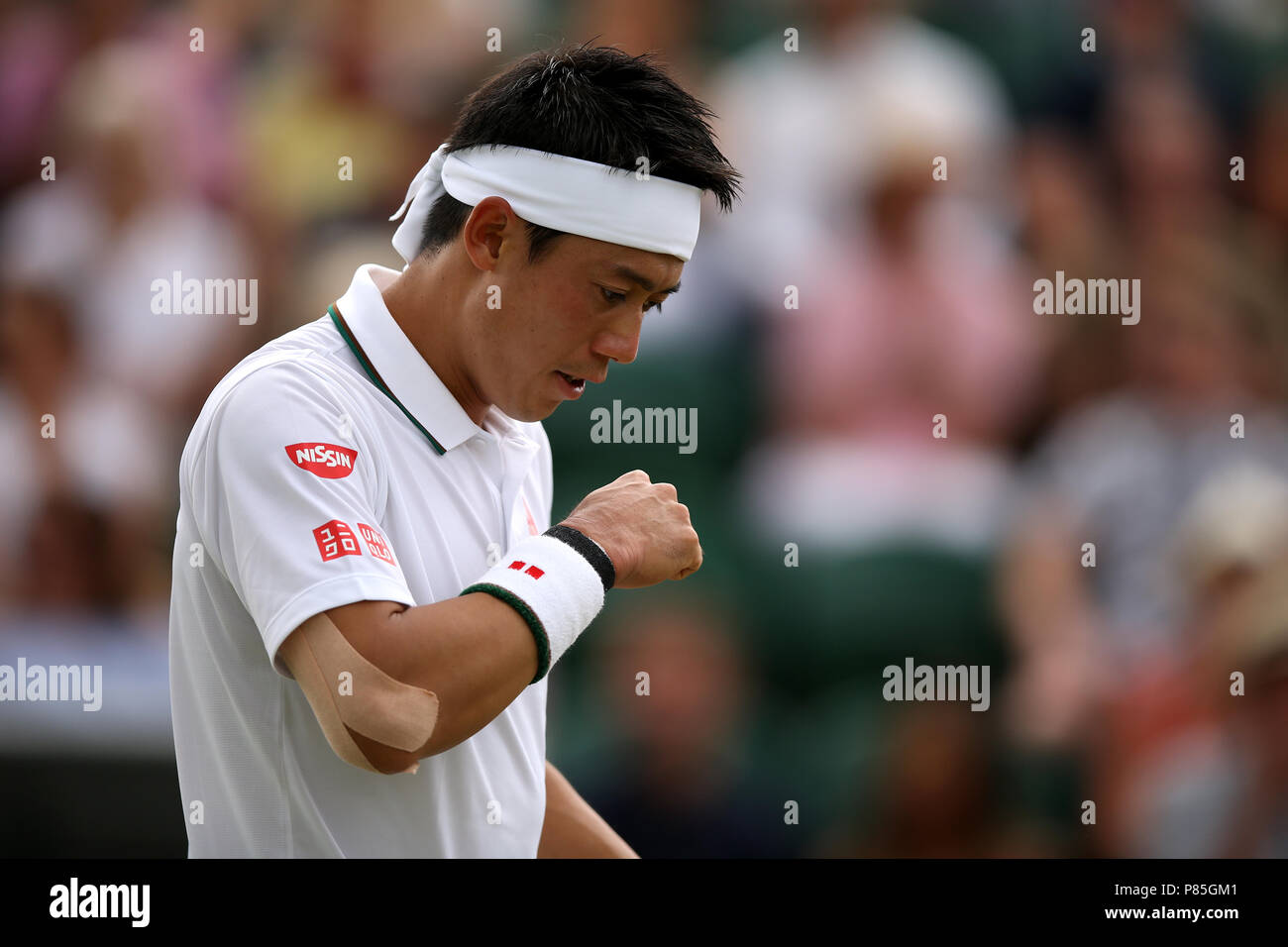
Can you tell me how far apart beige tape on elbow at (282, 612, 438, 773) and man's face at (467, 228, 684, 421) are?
56 cm

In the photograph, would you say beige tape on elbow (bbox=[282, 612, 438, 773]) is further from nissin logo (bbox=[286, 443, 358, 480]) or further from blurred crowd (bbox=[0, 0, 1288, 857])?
blurred crowd (bbox=[0, 0, 1288, 857])

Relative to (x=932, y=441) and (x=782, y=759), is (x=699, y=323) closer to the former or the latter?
(x=932, y=441)

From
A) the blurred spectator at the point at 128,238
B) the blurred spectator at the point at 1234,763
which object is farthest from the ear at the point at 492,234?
the blurred spectator at the point at 1234,763

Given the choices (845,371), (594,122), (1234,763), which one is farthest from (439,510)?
(1234,763)

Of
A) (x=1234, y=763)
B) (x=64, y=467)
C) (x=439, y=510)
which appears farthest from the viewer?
(x=64, y=467)

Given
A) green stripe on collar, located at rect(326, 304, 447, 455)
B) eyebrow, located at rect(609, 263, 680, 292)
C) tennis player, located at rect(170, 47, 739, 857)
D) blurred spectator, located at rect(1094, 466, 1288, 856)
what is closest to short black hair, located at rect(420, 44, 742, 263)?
tennis player, located at rect(170, 47, 739, 857)

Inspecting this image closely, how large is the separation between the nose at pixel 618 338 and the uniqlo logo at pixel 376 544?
51cm

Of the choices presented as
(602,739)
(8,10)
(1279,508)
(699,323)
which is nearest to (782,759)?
(602,739)

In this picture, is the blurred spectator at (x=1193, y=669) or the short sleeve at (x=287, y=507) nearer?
the short sleeve at (x=287, y=507)

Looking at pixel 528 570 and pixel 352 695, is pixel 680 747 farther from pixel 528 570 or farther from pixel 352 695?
pixel 352 695

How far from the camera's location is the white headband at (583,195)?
85.3 inches

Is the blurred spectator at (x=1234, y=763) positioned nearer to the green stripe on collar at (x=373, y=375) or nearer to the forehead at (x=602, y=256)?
the forehead at (x=602, y=256)

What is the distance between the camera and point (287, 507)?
6.12 ft

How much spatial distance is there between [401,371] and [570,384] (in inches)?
11.0
